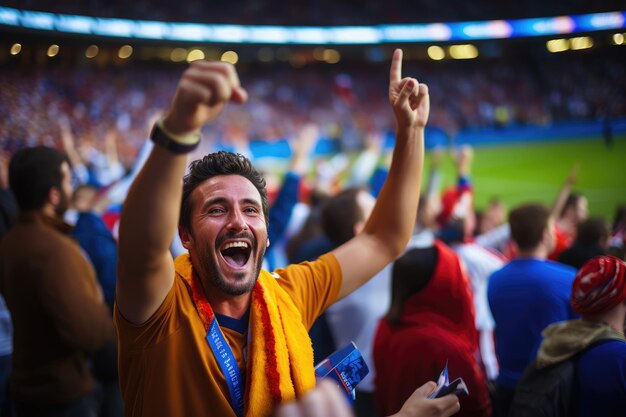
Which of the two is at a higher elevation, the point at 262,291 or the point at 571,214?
the point at 262,291

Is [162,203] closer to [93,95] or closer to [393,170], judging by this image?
[393,170]

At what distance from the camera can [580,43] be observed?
78.5ft

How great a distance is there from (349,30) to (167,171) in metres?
24.6

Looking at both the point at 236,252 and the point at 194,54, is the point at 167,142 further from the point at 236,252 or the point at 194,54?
the point at 194,54

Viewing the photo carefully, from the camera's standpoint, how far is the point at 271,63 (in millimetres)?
27250

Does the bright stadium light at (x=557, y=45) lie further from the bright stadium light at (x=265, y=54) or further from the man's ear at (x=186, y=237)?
the man's ear at (x=186, y=237)

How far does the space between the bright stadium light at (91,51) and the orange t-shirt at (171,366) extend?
2200cm

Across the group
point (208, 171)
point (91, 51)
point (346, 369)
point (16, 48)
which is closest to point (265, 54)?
point (91, 51)

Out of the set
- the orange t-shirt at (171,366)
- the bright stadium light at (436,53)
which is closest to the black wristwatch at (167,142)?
the orange t-shirt at (171,366)

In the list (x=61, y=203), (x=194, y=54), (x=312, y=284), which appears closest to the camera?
(x=312, y=284)

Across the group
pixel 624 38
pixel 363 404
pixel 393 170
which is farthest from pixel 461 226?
pixel 624 38

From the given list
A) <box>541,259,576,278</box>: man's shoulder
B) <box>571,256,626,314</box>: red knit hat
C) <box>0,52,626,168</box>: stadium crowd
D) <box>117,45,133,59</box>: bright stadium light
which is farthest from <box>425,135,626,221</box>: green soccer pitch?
<box>571,256,626,314</box>: red knit hat

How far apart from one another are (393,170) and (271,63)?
2594 cm

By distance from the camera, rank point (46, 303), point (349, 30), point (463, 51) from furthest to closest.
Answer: point (463, 51), point (349, 30), point (46, 303)
